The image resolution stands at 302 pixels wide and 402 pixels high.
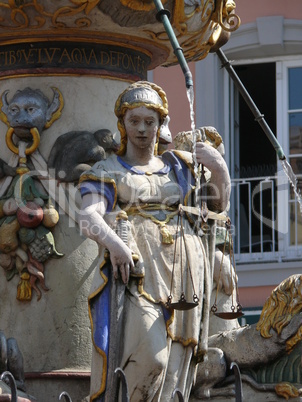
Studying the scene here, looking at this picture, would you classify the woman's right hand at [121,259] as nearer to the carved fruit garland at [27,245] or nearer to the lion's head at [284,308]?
the carved fruit garland at [27,245]

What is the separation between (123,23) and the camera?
18.8 meters

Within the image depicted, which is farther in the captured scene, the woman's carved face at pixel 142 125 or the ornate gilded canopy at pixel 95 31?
the ornate gilded canopy at pixel 95 31

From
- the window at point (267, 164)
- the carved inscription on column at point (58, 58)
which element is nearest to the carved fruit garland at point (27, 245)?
the carved inscription on column at point (58, 58)

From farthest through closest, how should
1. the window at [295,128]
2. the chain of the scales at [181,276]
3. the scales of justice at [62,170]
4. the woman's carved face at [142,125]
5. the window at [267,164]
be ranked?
the window at [295,128], the window at [267,164], the scales of justice at [62,170], the woman's carved face at [142,125], the chain of the scales at [181,276]

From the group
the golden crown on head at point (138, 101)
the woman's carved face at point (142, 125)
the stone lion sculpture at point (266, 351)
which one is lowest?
the stone lion sculpture at point (266, 351)

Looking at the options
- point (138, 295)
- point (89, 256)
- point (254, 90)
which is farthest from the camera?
point (254, 90)

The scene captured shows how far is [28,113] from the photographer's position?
1889 cm

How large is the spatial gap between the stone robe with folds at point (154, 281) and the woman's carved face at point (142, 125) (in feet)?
0.56

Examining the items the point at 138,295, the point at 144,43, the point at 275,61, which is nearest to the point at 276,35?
the point at 275,61

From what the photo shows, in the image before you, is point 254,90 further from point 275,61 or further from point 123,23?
point 123,23

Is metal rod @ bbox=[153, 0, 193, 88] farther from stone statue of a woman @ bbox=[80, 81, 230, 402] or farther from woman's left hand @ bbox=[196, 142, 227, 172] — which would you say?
woman's left hand @ bbox=[196, 142, 227, 172]

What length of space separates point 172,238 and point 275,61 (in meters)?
12.0

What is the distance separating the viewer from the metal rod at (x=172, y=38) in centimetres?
1773

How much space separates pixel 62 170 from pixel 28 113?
411mm
